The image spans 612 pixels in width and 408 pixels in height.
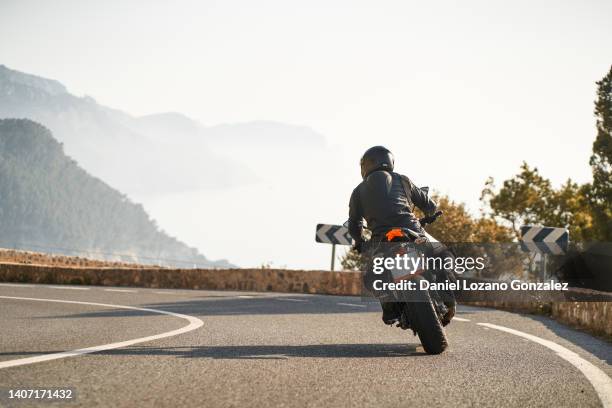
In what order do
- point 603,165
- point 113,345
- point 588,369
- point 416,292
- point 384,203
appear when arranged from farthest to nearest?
point 603,165
point 384,203
point 113,345
point 416,292
point 588,369

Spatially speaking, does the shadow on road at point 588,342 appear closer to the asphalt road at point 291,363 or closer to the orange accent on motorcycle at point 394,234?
the asphalt road at point 291,363

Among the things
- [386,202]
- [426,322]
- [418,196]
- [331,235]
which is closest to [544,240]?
[331,235]

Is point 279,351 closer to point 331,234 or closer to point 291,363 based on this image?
point 291,363

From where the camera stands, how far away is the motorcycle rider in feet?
22.2

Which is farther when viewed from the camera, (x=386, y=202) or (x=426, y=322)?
(x=386, y=202)

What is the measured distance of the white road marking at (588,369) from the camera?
15.3 feet

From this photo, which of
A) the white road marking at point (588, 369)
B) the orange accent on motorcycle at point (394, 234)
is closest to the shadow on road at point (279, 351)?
the orange accent on motorcycle at point (394, 234)

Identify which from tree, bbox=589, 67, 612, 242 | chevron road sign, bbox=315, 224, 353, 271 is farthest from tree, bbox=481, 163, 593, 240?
chevron road sign, bbox=315, 224, 353, 271

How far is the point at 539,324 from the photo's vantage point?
10805 millimetres

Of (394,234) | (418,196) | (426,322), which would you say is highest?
(418,196)

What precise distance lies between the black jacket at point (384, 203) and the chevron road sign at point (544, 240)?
9269mm

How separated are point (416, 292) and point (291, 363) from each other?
133 cm

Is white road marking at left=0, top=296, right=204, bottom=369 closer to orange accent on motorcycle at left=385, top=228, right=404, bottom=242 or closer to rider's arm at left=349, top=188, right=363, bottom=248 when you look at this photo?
rider's arm at left=349, top=188, right=363, bottom=248

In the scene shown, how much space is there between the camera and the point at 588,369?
→ 588cm
